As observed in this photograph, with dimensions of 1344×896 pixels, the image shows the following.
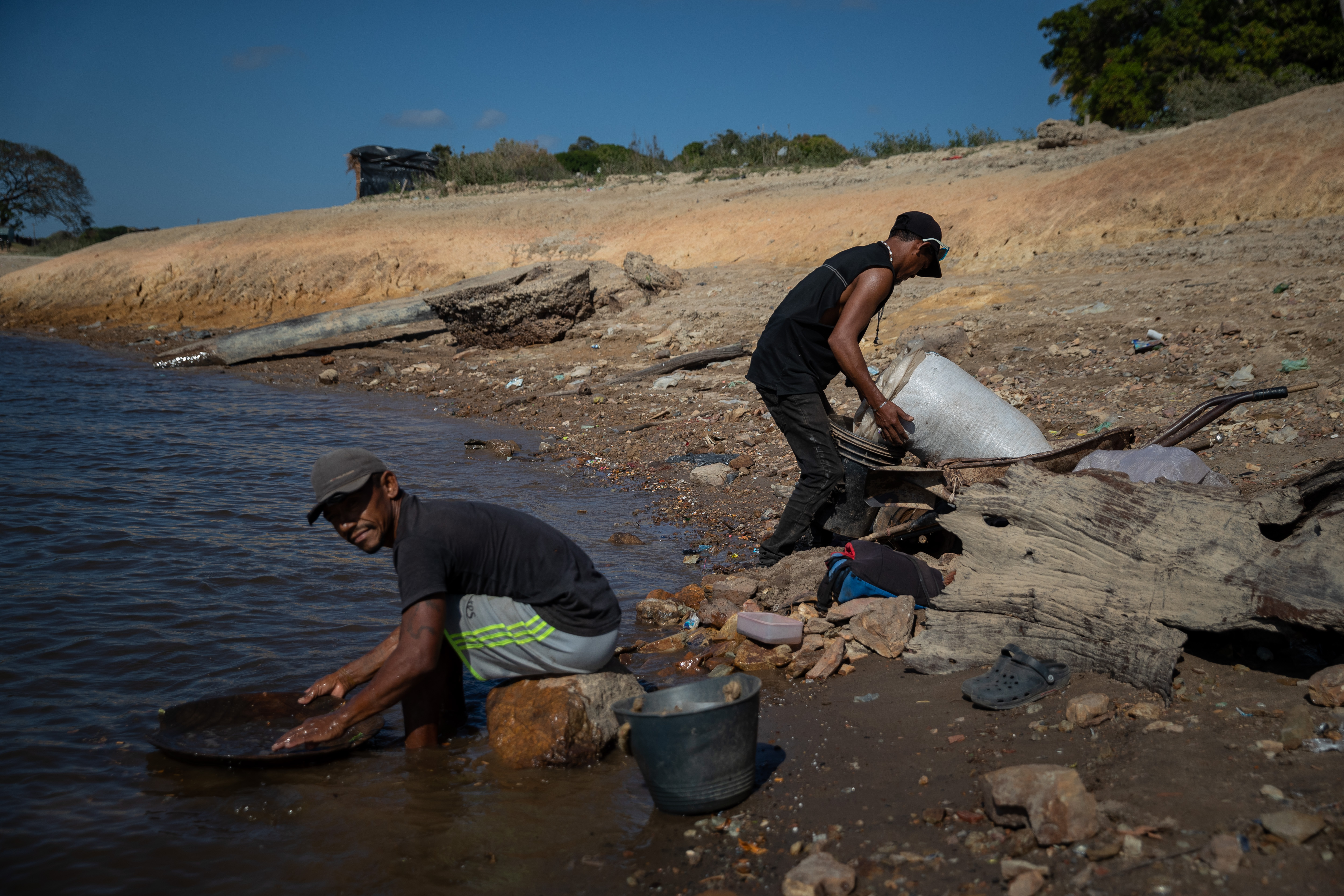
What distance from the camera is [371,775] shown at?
2.97 m

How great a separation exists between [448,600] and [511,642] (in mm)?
260

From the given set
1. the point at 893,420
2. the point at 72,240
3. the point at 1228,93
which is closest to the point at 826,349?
the point at 893,420

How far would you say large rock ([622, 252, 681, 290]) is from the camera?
12.5 metres

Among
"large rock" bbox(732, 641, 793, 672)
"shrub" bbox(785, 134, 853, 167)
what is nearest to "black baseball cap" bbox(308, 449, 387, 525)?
"large rock" bbox(732, 641, 793, 672)

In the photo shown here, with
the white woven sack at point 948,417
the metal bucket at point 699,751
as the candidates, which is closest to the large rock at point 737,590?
the white woven sack at point 948,417

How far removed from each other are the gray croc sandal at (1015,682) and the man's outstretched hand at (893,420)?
1.20 metres

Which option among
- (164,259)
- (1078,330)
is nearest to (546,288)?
(1078,330)

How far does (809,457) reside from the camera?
4055 mm

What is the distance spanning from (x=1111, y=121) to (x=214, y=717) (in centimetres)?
2206

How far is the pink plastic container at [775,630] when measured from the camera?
3637mm

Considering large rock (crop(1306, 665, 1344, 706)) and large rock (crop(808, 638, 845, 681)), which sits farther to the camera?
large rock (crop(808, 638, 845, 681))

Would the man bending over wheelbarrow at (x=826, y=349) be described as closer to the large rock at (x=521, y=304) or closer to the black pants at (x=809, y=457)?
the black pants at (x=809, y=457)

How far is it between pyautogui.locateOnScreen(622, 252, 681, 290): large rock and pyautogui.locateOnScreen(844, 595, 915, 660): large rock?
9516 mm

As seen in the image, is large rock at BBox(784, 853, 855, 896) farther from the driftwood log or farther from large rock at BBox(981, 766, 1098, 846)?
the driftwood log
